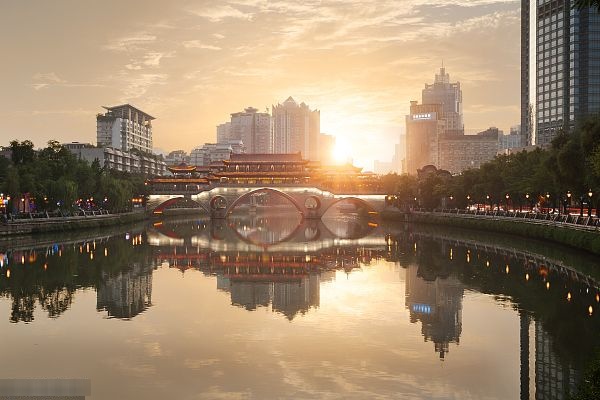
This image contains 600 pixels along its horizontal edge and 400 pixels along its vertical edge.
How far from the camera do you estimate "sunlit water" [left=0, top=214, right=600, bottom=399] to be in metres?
16.3

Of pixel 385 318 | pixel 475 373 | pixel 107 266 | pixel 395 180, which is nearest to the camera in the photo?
pixel 475 373

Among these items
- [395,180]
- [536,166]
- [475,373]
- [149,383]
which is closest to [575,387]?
[475,373]

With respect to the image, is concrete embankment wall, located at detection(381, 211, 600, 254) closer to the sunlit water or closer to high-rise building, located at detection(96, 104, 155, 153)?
the sunlit water

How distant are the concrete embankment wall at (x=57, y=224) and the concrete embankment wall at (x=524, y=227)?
40.7 metres

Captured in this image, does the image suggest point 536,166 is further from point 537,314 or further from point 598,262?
point 537,314

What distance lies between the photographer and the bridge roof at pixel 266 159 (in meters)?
110

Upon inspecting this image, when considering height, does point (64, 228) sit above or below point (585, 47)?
below

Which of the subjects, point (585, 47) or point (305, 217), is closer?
point (305, 217)

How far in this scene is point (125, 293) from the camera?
29719 mm

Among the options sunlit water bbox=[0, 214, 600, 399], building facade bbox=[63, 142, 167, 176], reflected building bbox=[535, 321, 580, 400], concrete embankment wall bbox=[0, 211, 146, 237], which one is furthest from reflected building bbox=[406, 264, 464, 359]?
building facade bbox=[63, 142, 167, 176]

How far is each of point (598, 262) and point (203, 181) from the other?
79017mm

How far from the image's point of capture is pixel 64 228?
6312 centimetres

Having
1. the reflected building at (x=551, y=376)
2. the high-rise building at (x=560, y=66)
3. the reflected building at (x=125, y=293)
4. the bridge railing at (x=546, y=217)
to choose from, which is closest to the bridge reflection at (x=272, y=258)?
the reflected building at (x=125, y=293)

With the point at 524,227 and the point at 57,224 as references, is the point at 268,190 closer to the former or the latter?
the point at 57,224
